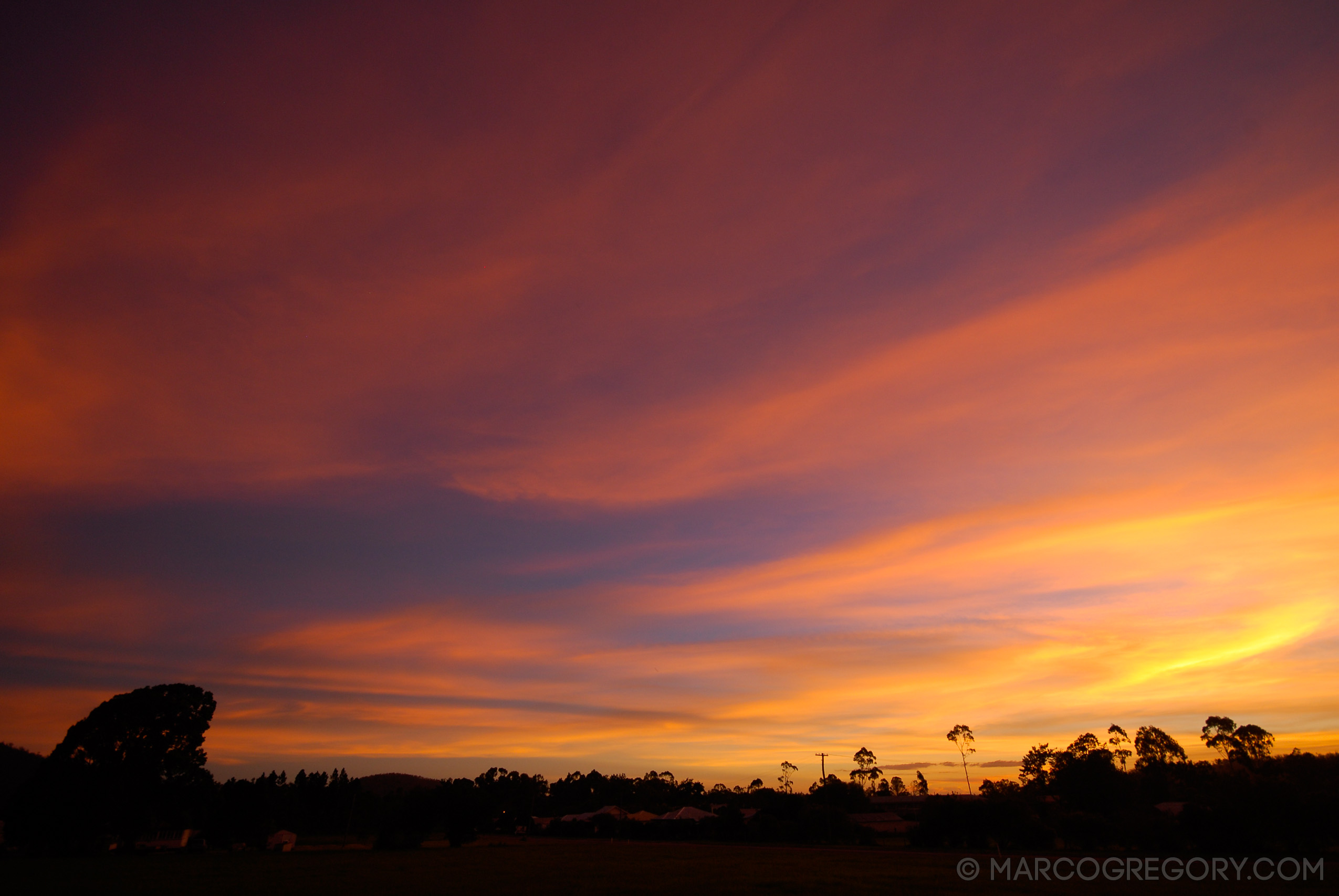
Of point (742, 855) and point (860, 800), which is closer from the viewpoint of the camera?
point (742, 855)

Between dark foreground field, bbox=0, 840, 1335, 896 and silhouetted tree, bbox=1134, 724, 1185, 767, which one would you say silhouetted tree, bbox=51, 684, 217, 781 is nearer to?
dark foreground field, bbox=0, 840, 1335, 896

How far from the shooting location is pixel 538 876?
37031mm

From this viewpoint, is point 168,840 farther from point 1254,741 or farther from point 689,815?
point 1254,741

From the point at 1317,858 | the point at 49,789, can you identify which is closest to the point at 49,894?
the point at 49,789

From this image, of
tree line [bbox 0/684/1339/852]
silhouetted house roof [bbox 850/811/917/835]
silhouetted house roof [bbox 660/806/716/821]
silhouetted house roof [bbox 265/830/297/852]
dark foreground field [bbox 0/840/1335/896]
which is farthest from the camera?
silhouetted house roof [bbox 850/811/917/835]

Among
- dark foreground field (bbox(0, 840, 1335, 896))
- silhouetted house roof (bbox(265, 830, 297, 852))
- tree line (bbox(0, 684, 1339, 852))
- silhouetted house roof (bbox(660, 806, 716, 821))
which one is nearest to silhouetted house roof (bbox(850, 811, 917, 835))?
tree line (bbox(0, 684, 1339, 852))

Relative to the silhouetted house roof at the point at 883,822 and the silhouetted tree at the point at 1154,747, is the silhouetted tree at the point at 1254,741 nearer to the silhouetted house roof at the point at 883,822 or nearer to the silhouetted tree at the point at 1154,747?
the silhouetted tree at the point at 1154,747

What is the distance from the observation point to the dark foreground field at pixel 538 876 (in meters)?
30.3

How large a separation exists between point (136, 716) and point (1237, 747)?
161 meters

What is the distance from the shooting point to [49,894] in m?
27.6

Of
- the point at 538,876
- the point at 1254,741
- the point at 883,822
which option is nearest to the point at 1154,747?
the point at 1254,741

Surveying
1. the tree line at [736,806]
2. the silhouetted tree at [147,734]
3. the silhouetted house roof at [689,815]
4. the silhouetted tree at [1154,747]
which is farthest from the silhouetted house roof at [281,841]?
Result: the silhouetted tree at [1154,747]

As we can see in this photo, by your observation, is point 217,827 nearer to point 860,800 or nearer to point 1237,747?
point 860,800

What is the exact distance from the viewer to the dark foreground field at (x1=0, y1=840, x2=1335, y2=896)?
99.6ft
